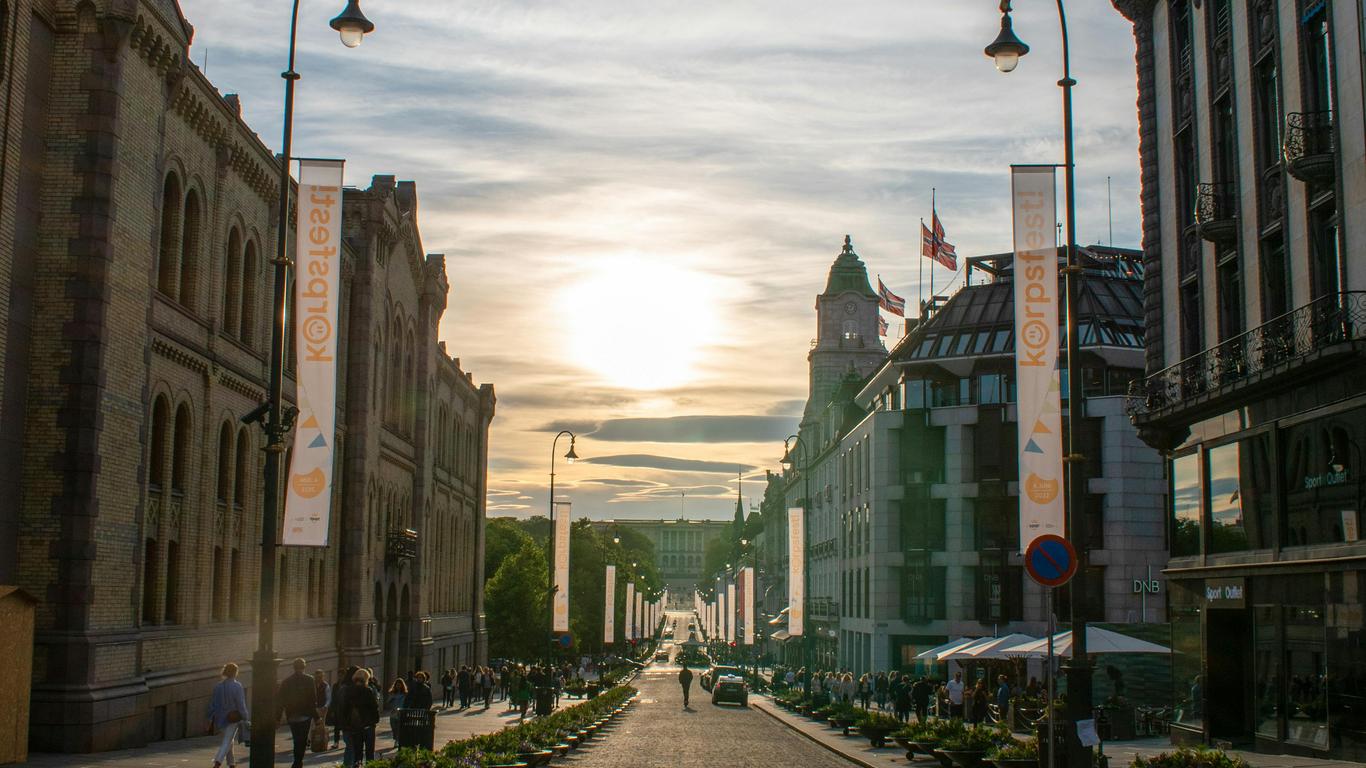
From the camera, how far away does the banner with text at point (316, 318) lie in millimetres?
22469

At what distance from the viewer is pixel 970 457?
67.6 metres

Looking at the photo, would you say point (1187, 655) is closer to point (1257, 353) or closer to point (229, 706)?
point (1257, 353)

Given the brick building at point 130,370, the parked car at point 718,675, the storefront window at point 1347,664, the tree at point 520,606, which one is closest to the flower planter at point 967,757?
the storefront window at point 1347,664

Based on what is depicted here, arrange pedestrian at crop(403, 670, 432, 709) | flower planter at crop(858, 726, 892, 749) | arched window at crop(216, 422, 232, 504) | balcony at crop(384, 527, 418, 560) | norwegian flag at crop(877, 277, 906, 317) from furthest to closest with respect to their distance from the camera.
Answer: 1. norwegian flag at crop(877, 277, 906, 317)
2. balcony at crop(384, 527, 418, 560)
3. arched window at crop(216, 422, 232, 504)
4. flower planter at crop(858, 726, 892, 749)
5. pedestrian at crop(403, 670, 432, 709)

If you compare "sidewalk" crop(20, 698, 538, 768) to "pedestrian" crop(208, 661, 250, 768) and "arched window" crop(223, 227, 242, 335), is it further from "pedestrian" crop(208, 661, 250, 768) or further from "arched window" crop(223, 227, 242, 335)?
"arched window" crop(223, 227, 242, 335)

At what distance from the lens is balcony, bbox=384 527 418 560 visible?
52.1 metres

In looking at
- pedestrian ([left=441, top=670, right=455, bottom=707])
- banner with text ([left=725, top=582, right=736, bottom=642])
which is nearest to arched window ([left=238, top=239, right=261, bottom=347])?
pedestrian ([left=441, top=670, right=455, bottom=707])

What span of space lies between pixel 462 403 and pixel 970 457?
24.9 m

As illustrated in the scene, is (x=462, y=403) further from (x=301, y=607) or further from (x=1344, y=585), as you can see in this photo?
(x=1344, y=585)

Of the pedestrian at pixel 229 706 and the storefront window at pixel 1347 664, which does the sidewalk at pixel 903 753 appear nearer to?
the storefront window at pixel 1347 664

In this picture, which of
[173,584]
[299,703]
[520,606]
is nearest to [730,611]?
[520,606]

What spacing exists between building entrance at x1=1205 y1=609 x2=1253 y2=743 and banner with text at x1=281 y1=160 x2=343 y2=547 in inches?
736

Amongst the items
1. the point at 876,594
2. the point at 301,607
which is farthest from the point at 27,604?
the point at 876,594

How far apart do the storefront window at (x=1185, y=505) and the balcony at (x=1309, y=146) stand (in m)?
8.33
